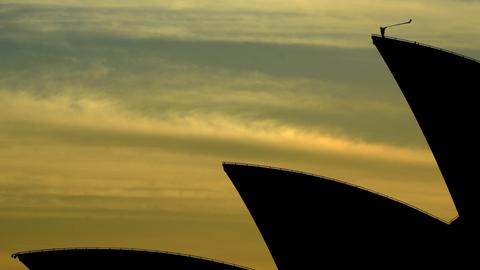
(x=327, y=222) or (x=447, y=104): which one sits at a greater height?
(x=447, y=104)

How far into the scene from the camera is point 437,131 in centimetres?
6881

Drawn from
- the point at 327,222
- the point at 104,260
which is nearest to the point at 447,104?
the point at 327,222

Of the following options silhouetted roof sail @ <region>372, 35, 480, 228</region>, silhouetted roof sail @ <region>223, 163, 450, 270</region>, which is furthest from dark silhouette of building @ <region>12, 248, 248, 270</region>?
silhouetted roof sail @ <region>372, 35, 480, 228</region>

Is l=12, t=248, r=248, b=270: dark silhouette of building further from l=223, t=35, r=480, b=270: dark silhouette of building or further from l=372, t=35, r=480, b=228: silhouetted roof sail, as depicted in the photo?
l=372, t=35, r=480, b=228: silhouetted roof sail

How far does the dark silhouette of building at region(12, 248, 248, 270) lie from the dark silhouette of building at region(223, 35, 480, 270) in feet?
34.6

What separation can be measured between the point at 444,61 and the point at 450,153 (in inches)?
241

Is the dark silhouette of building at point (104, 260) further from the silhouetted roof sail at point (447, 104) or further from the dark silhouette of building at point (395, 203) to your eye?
the silhouetted roof sail at point (447, 104)

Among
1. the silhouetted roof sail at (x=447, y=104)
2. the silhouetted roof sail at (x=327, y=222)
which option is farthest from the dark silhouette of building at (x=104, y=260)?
the silhouetted roof sail at (x=447, y=104)

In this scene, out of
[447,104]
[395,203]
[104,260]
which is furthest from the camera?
[104,260]

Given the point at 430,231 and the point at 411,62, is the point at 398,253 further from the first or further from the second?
the point at 411,62

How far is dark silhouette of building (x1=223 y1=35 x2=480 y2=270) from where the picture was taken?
66.6m

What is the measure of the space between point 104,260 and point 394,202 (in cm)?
2513

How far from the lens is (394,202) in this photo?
74.0 meters

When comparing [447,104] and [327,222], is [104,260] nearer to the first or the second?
[327,222]
